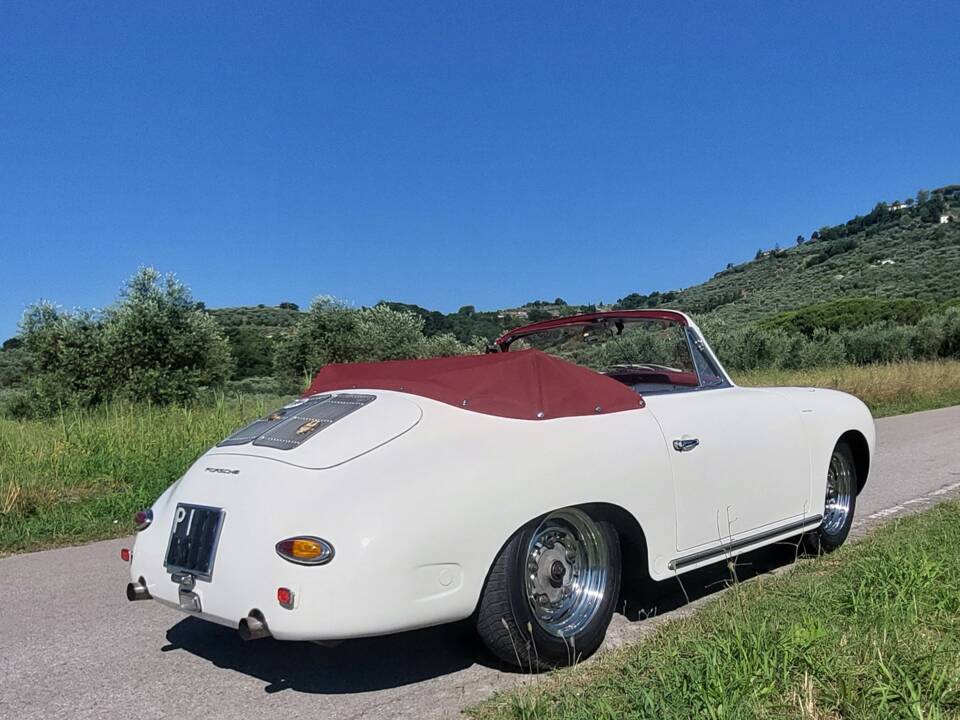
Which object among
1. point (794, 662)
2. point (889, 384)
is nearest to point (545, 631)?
point (794, 662)

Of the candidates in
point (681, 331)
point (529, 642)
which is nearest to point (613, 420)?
point (529, 642)

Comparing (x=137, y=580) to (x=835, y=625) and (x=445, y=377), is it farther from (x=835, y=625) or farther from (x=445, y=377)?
(x=835, y=625)

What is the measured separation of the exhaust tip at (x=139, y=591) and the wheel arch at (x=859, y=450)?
425 centimetres

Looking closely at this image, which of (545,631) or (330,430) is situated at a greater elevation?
(330,430)

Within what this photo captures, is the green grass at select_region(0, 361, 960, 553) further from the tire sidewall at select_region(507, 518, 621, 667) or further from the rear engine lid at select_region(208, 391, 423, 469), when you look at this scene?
the tire sidewall at select_region(507, 518, 621, 667)

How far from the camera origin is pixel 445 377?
3.50 meters

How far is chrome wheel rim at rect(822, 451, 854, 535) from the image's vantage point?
5.31m

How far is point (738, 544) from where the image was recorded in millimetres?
4262

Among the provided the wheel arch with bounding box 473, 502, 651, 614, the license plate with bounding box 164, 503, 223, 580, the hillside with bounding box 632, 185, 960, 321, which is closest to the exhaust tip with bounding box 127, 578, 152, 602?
the license plate with bounding box 164, 503, 223, 580

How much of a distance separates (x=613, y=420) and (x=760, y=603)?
3.90 feet

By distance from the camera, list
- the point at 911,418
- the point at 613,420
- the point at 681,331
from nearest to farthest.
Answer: the point at 613,420, the point at 681,331, the point at 911,418

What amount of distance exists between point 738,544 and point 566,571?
1.24m

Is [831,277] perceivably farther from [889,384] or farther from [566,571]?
[566,571]

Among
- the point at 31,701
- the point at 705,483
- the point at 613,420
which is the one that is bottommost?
the point at 31,701
